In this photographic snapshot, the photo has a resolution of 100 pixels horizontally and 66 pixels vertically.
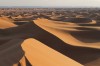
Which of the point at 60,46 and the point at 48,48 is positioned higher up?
the point at 48,48

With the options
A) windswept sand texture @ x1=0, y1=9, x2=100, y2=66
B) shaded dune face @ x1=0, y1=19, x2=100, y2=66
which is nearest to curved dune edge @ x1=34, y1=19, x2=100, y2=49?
windswept sand texture @ x1=0, y1=9, x2=100, y2=66

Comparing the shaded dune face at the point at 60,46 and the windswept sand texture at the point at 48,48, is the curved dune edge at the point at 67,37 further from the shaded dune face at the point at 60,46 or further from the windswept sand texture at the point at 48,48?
the shaded dune face at the point at 60,46

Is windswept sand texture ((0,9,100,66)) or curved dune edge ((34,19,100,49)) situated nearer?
windswept sand texture ((0,9,100,66))

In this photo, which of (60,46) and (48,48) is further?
(60,46)

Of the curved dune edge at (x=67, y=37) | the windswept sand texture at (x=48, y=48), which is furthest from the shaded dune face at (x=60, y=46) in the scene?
the curved dune edge at (x=67, y=37)

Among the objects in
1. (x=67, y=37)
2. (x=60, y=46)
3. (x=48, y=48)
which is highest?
(x=48, y=48)

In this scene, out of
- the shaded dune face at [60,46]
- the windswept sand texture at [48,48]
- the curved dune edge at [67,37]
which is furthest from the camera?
the curved dune edge at [67,37]

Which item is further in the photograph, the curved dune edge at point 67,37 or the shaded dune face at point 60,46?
the curved dune edge at point 67,37

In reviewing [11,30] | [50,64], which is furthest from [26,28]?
[50,64]

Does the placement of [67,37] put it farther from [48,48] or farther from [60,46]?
[48,48]

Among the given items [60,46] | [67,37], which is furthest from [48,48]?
[67,37]

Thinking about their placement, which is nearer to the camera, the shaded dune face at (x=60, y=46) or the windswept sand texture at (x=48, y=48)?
the windswept sand texture at (x=48, y=48)

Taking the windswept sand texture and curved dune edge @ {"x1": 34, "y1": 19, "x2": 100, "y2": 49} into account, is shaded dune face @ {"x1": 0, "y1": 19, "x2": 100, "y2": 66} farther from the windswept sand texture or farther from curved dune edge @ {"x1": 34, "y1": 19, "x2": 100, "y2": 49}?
curved dune edge @ {"x1": 34, "y1": 19, "x2": 100, "y2": 49}

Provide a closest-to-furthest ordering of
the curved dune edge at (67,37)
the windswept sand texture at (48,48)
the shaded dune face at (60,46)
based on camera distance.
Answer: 1. the windswept sand texture at (48,48)
2. the shaded dune face at (60,46)
3. the curved dune edge at (67,37)
